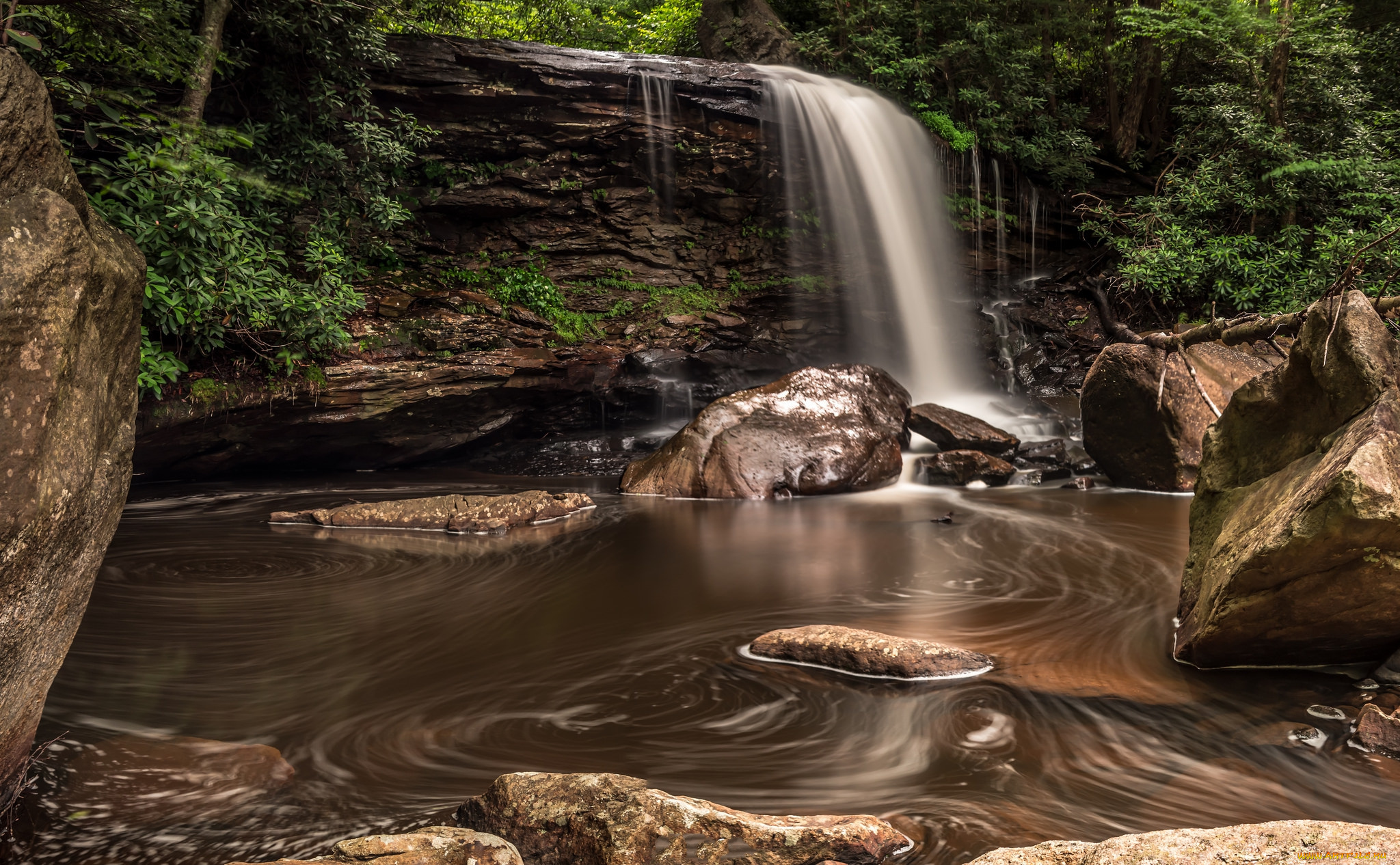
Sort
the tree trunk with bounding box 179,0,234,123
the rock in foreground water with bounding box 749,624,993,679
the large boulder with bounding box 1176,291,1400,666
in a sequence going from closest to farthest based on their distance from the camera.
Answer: the large boulder with bounding box 1176,291,1400,666, the rock in foreground water with bounding box 749,624,993,679, the tree trunk with bounding box 179,0,234,123

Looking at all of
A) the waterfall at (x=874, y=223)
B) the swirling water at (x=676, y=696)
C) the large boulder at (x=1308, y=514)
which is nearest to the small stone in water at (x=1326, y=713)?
the swirling water at (x=676, y=696)

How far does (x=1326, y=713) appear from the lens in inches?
114

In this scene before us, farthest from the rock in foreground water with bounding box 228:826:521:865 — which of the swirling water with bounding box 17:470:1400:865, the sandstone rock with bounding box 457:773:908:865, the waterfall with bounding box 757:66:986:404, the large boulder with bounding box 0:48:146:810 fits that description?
the waterfall with bounding box 757:66:986:404

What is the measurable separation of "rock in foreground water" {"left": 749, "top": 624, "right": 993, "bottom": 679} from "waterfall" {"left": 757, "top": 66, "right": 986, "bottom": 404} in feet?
35.0

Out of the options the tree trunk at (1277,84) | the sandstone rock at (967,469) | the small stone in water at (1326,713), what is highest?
the tree trunk at (1277,84)

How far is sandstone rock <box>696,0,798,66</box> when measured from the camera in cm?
1659

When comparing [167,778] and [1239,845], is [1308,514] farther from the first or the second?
[167,778]

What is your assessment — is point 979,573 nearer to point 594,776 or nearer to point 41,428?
point 594,776

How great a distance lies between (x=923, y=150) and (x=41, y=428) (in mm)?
15577

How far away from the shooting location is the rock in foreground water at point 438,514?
757 cm

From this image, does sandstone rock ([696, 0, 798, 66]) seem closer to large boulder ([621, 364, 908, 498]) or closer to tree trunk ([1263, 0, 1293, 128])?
tree trunk ([1263, 0, 1293, 128])

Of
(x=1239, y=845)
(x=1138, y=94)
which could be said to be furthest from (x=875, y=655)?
(x=1138, y=94)

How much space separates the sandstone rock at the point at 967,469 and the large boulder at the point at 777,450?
48cm

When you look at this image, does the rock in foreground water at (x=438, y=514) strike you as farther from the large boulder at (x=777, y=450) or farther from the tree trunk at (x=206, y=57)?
the tree trunk at (x=206, y=57)
